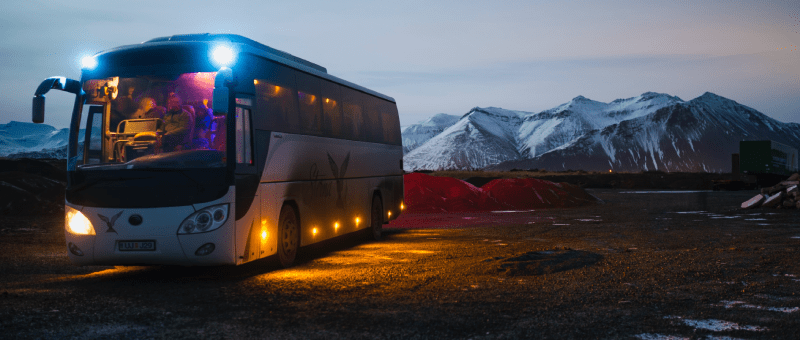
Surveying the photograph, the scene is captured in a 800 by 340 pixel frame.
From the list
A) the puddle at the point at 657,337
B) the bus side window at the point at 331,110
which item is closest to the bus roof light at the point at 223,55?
the bus side window at the point at 331,110

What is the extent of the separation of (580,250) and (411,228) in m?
7.44

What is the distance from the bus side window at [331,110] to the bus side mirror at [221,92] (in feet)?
11.3

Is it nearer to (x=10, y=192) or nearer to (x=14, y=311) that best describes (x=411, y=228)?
(x=14, y=311)

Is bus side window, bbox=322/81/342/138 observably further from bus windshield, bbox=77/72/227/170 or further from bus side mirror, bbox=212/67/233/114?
bus side mirror, bbox=212/67/233/114

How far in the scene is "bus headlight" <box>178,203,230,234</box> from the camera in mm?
9219

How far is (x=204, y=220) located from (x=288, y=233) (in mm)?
2138

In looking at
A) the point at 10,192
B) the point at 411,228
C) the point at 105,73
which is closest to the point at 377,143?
the point at 411,228

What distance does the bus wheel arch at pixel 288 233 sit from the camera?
10.9 metres

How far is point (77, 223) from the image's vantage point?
9586mm

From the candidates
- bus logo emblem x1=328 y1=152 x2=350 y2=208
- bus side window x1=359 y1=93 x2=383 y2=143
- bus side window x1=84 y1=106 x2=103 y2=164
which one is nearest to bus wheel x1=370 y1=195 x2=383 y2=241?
bus side window x1=359 y1=93 x2=383 y2=143

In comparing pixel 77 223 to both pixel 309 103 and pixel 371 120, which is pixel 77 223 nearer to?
pixel 309 103

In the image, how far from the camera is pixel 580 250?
42.5ft

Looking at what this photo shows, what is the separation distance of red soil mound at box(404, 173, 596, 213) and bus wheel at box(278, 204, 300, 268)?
1639 cm

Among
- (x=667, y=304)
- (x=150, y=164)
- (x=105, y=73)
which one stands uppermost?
(x=105, y=73)
